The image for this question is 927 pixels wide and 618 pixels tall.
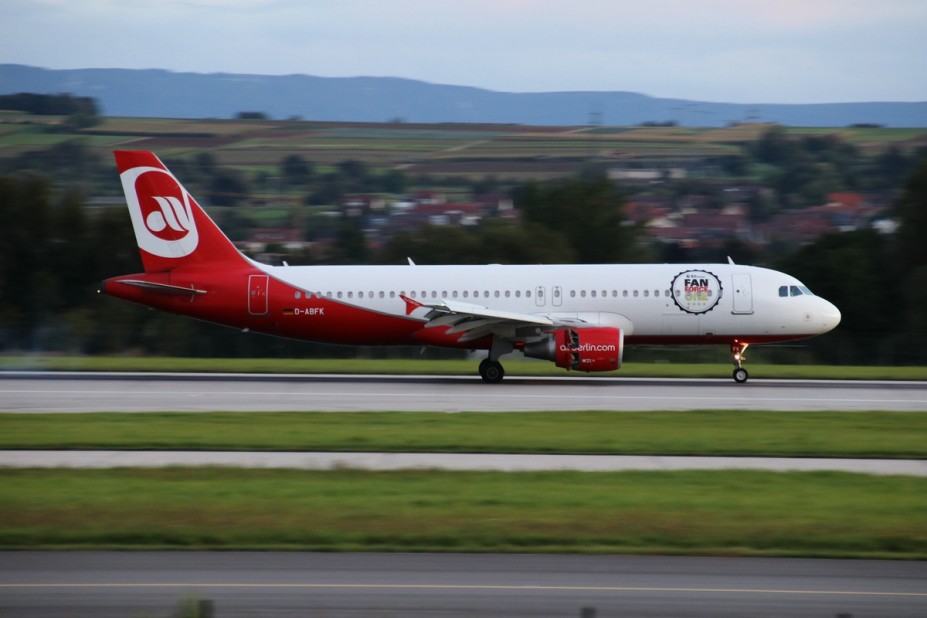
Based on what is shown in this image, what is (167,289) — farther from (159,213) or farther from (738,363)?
(738,363)

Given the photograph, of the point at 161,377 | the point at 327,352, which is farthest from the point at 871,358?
the point at 161,377

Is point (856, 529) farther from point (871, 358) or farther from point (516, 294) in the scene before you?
point (871, 358)

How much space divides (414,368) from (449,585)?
2433cm

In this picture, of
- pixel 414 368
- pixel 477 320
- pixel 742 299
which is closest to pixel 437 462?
pixel 477 320

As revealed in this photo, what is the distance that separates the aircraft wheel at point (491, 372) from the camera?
104 feet

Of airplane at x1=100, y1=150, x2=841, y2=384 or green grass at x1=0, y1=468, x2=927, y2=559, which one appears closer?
green grass at x1=0, y1=468, x2=927, y2=559

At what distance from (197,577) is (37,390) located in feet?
62.9

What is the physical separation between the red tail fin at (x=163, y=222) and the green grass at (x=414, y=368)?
13.0 feet

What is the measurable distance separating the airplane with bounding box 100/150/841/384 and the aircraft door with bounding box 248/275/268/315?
3cm

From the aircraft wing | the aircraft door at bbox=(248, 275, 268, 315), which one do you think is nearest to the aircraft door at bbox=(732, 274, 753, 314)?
the aircraft wing

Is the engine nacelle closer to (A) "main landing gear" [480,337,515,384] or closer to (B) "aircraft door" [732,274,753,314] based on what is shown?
(A) "main landing gear" [480,337,515,384]

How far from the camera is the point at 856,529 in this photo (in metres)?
14.1

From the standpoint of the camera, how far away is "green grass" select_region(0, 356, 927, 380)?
34.7m

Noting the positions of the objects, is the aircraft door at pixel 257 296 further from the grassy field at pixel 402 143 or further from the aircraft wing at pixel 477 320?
the grassy field at pixel 402 143
